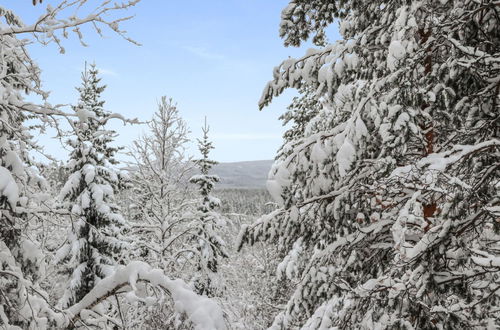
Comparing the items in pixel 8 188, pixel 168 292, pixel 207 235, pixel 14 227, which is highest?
pixel 8 188

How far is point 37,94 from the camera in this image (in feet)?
15.3

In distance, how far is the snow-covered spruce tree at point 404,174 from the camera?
3.96 meters

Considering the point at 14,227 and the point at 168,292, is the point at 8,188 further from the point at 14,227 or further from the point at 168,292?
the point at 168,292

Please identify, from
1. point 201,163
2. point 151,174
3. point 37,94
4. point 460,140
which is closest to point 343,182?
point 460,140

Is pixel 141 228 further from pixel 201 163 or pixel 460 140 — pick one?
pixel 460 140

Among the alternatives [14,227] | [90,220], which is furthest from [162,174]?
[14,227]

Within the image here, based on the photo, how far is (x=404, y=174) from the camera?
4.26 meters

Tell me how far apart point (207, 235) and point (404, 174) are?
12.5 meters

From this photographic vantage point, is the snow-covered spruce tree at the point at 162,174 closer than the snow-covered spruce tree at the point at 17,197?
No

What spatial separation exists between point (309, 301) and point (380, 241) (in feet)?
4.44

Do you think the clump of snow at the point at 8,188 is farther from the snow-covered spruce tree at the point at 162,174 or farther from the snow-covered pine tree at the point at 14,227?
the snow-covered spruce tree at the point at 162,174

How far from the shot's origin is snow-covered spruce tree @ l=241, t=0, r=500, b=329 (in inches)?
156

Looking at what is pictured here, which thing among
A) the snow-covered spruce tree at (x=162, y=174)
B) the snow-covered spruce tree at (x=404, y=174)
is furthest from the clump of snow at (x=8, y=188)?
the snow-covered spruce tree at (x=162, y=174)

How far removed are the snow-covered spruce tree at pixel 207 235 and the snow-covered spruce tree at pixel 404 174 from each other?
866 cm
